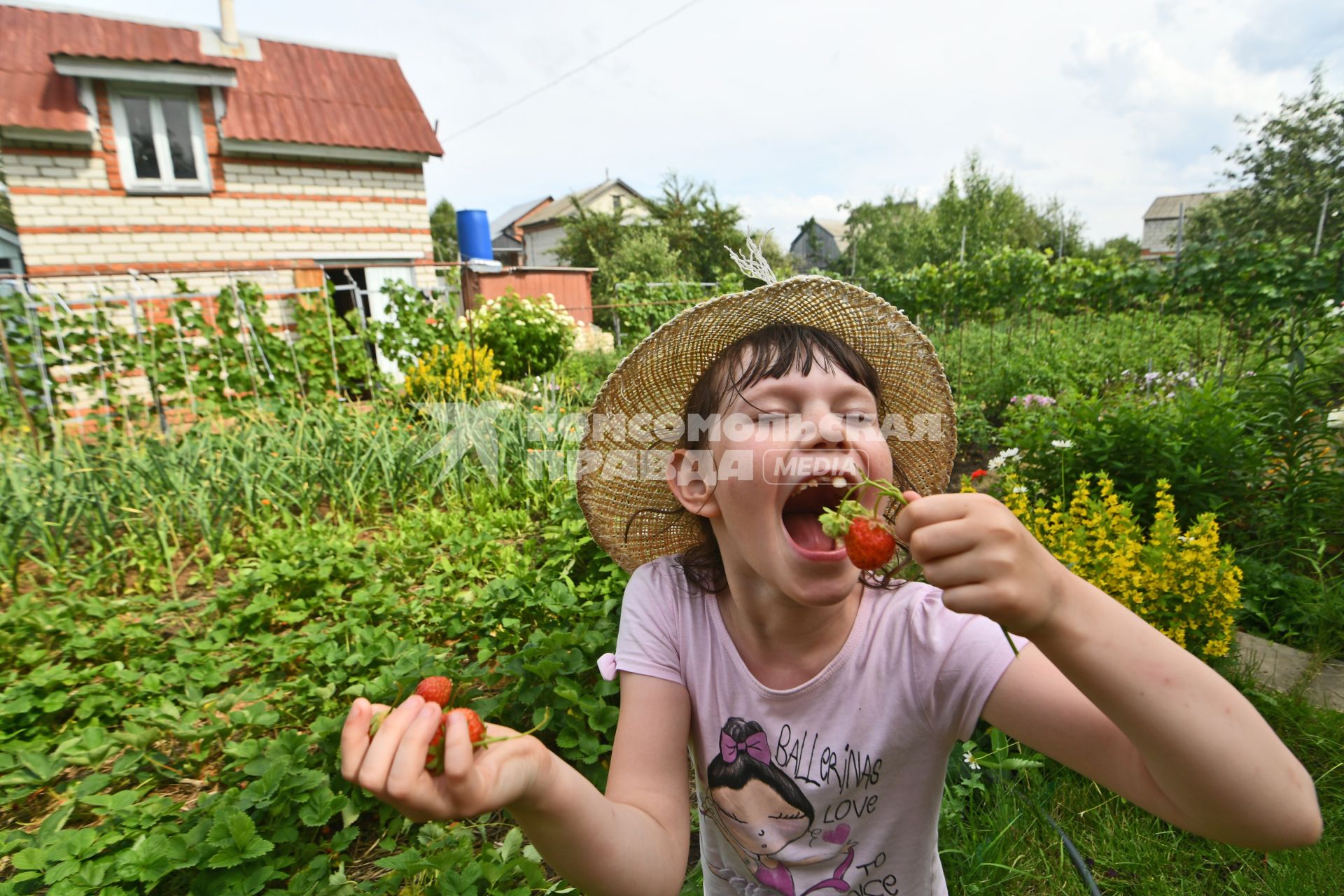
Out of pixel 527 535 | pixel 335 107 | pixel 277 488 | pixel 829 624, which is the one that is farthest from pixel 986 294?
pixel 335 107

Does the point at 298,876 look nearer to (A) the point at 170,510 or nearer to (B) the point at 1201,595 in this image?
(B) the point at 1201,595

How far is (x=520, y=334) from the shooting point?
933cm

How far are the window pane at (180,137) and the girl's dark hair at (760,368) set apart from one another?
13.1 m

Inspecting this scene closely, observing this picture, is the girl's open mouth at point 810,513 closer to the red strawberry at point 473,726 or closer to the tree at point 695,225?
the red strawberry at point 473,726

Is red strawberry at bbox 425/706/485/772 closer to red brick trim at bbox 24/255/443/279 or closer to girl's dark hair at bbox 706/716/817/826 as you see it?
girl's dark hair at bbox 706/716/817/826

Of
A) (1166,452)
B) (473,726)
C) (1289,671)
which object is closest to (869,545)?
(473,726)

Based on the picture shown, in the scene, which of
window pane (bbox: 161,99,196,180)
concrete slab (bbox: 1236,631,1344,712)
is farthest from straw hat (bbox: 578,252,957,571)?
window pane (bbox: 161,99,196,180)

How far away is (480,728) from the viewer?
0.82m

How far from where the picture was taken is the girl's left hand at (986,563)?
27.3 inches

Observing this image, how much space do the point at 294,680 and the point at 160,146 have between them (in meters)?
11.8

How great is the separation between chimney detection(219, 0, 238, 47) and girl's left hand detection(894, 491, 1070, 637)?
15224 mm

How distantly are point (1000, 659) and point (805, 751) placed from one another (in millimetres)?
389

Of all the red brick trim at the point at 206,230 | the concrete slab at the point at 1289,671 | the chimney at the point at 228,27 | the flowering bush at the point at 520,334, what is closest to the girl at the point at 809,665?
the concrete slab at the point at 1289,671

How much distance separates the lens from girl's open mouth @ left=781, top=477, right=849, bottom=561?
118 centimetres
